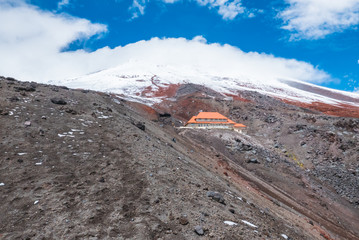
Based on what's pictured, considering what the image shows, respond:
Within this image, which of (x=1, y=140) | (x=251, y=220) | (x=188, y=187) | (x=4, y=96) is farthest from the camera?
(x=4, y=96)

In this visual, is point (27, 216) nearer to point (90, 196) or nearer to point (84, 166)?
point (90, 196)

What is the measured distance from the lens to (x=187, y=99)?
258 feet

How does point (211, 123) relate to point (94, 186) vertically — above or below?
below

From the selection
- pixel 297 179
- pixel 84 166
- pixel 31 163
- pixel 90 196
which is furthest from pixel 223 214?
pixel 297 179

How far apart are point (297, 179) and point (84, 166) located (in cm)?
3478

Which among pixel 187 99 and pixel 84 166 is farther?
pixel 187 99

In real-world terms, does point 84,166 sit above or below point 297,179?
above

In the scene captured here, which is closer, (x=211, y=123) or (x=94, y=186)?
(x=94, y=186)

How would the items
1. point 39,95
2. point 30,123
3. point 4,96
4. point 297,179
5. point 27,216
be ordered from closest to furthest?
point 27,216 < point 30,123 < point 4,96 < point 39,95 < point 297,179

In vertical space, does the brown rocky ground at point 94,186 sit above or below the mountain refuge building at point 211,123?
above

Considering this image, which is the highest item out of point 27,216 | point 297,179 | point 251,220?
point 27,216

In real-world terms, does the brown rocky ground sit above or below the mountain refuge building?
above

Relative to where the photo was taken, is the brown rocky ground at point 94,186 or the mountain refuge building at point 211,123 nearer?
the brown rocky ground at point 94,186

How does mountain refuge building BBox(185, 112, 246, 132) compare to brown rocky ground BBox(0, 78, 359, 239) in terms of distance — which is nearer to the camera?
brown rocky ground BBox(0, 78, 359, 239)
